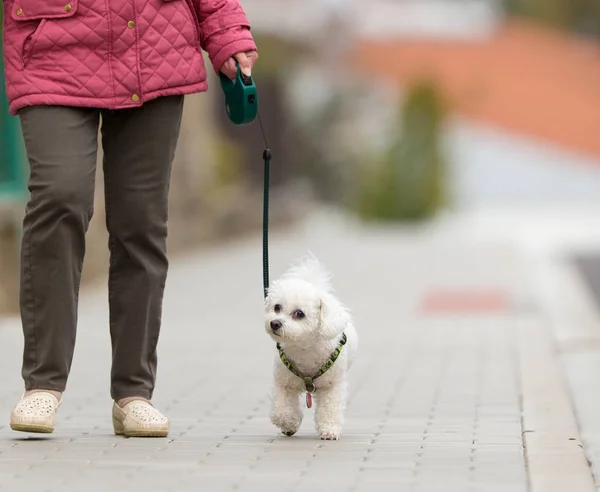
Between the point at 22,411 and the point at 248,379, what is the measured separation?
8.61 feet

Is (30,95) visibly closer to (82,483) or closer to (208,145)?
(82,483)

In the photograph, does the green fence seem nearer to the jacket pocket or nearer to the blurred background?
the blurred background

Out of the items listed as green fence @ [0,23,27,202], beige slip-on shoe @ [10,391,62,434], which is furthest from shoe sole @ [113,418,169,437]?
green fence @ [0,23,27,202]

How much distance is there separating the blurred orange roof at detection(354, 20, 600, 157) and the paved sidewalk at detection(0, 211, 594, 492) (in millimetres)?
23820

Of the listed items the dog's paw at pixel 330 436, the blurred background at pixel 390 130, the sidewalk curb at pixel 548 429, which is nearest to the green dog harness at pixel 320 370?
the dog's paw at pixel 330 436

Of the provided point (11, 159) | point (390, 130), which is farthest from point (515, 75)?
point (11, 159)

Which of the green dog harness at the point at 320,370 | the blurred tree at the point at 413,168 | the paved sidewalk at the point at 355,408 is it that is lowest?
the blurred tree at the point at 413,168

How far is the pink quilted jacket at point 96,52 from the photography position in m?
5.13

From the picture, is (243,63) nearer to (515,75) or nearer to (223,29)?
(223,29)

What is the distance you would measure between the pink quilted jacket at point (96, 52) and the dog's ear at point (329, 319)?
875mm

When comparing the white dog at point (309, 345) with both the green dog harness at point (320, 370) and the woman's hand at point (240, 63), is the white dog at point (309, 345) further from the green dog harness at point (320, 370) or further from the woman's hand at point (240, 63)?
the woman's hand at point (240, 63)

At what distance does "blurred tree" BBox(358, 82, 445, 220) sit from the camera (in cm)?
2612

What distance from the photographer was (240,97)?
212 inches

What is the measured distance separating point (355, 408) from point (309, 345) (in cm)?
134
